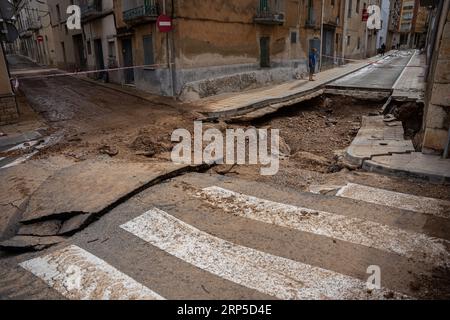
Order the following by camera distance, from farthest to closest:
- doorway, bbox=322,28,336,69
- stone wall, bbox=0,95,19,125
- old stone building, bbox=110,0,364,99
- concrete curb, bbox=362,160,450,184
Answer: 1. doorway, bbox=322,28,336,69
2. old stone building, bbox=110,0,364,99
3. stone wall, bbox=0,95,19,125
4. concrete curb, bbox=362,160,450,184

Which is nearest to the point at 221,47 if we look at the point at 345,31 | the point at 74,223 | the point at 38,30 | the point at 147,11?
the point at 147,11

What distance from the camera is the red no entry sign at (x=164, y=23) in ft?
38.6

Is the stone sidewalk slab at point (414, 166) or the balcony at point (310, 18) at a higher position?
the balcony at point (310, 18)

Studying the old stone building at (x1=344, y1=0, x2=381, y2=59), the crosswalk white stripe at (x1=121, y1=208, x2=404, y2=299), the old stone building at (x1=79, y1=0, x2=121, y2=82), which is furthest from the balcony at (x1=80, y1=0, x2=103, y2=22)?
the old stone building at (x1=344, y1=0, x2=381, y2=59)

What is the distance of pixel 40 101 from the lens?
12898 millimetres

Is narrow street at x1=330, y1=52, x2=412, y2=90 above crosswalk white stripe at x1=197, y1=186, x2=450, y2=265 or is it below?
above

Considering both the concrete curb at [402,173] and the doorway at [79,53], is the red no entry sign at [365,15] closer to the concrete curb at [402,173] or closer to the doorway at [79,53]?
the doorway at [79,53]

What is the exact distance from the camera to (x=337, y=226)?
3.92 meters

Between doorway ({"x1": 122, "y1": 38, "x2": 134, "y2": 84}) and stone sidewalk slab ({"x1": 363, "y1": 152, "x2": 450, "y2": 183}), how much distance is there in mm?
13090

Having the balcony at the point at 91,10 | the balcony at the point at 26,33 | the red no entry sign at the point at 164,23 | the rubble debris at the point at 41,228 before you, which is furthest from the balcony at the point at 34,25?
the rubble debris at the point at 41,228

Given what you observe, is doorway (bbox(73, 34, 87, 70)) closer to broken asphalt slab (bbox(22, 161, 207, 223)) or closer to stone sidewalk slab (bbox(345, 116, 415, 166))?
broken asphalt slab (bbox(22, 161, 207, 223))

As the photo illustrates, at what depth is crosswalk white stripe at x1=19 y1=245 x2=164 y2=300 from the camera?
9.43 feet

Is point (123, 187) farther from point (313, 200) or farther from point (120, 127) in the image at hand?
point (120, 127)

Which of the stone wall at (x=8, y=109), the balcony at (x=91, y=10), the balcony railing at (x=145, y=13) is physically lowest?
the stone wall at (x=8, y=109)
